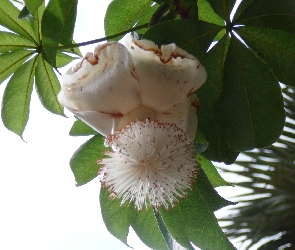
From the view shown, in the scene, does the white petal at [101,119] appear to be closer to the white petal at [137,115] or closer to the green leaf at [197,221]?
the white petal at [137,115]

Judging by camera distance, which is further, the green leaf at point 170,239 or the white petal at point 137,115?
the green leaf at point 170,239

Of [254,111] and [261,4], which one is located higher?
[261,4]

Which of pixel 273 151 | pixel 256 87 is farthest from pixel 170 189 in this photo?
pixel 273 151

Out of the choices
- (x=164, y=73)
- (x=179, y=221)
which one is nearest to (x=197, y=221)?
(x=179, y=221)

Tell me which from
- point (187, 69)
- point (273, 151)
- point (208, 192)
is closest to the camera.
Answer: point (187, 69)

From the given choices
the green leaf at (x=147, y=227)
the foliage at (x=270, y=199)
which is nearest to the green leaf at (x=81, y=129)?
the green leaf at (x=147, y=227)

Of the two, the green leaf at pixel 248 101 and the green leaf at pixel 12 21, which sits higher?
the green leaf at pixel 12 21

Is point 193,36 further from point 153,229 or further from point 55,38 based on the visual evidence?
point 153,229

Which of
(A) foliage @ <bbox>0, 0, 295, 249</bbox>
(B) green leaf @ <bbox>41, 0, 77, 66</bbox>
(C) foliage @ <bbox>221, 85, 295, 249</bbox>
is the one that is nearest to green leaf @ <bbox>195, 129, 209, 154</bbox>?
(A) foliage @ <bbox>0, 0, 295, 249</bbox>
